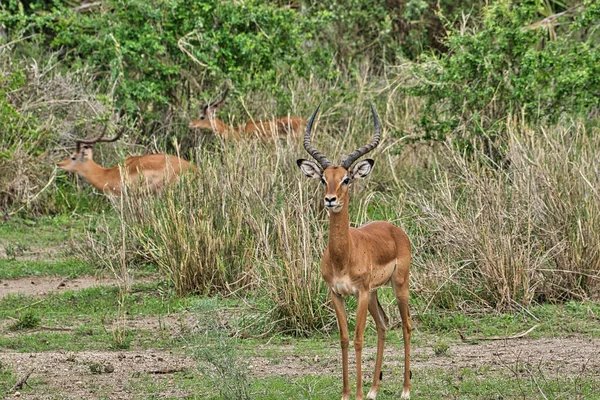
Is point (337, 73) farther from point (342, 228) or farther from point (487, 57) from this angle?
point (342, 228)

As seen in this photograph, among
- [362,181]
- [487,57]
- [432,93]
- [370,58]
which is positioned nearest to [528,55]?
[487,57]

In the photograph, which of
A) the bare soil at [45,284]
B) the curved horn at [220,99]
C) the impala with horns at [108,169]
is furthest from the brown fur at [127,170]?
the curved horn at [220,99]

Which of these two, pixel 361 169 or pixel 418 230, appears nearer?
pixel 361 169

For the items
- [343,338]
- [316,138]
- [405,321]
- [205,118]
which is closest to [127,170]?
[316,138]

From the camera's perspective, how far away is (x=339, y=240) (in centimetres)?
624

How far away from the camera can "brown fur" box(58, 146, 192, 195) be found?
11.6m

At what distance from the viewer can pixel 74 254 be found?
37.8 ft

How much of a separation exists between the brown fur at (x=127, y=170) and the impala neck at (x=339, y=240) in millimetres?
4624

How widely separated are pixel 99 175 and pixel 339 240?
26.3 feet

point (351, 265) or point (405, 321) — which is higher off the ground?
point (351, 265)

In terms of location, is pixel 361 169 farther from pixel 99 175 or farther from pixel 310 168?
pixel 99 175

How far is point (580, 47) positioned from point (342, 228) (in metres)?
6.61

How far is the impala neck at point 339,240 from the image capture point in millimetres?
6230

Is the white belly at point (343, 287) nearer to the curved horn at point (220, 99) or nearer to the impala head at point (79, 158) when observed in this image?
the impala head at point (79, 158)
